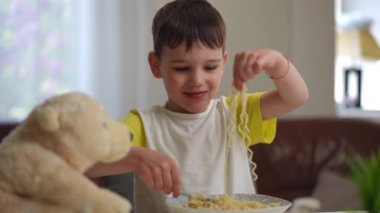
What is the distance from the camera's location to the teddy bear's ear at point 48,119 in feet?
1.50

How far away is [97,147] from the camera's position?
494mm

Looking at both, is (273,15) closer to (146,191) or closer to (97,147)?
(146,191)

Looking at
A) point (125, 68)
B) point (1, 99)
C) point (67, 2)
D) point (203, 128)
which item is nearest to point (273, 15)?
point (125, 68)

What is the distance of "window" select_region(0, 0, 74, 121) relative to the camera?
2.27 metres

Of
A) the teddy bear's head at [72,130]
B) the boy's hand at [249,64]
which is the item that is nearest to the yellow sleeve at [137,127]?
the boy's hand at [249,64]

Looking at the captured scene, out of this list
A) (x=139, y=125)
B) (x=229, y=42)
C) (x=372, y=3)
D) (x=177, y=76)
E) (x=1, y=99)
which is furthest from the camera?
(x=372, y=3)

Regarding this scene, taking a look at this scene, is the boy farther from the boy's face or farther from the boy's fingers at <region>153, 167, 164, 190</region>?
the boy's fingers at <region>153, 167, 164, 190</region>

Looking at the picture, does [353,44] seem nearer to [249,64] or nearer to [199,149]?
[199,149]

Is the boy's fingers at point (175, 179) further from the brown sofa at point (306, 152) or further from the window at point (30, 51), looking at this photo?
the window at point (30, 51)

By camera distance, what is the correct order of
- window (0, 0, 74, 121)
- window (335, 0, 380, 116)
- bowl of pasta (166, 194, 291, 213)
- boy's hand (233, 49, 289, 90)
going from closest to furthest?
bowl of pasta (166, 194, 291, 213), boy's hand (233, 49, 289, 90), window (0, 0, 74, 121), window (335, 0, 380, 116)

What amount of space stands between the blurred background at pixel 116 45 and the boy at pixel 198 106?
105 cm

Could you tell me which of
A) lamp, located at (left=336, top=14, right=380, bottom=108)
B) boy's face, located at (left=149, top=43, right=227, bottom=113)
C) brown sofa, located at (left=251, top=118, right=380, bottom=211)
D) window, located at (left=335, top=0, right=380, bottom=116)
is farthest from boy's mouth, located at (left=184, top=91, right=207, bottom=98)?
lamp, located at (left=336, top=14, right=380, bottom=108)

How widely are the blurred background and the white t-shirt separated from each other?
104cm

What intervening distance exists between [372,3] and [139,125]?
2447 mm
